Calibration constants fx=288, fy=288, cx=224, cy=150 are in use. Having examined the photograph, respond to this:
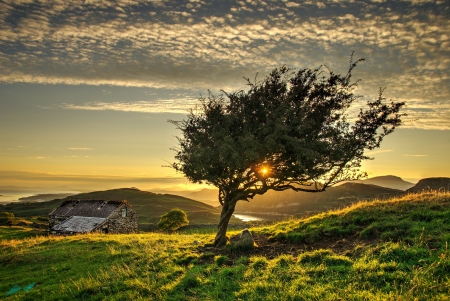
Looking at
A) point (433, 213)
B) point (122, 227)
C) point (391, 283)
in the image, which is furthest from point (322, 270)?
point (122, 227)

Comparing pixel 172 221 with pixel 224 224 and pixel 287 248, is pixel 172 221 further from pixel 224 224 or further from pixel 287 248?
pixel 287 248

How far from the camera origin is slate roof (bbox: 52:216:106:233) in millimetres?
59750

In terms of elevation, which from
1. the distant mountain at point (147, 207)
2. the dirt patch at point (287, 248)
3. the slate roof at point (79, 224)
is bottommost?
the distant mountain at point (147, 207)

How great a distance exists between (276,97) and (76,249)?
1914 cm

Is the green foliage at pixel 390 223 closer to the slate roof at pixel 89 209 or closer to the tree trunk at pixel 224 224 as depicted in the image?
the tree trunk at pixel 224 224

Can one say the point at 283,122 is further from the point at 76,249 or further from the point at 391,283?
the point at 76,249

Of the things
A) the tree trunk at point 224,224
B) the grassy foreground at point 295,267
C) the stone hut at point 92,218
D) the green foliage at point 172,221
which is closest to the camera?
the grassy foreground at point 295,267

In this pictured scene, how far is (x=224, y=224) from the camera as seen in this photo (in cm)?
2142

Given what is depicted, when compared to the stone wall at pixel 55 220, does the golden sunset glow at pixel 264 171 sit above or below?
above

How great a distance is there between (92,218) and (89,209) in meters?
4.00

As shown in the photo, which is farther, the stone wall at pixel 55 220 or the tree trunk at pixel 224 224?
the stone wall at pixel 55 220

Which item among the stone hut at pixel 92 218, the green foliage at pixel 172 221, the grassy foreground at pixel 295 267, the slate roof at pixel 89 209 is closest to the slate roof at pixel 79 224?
the stone hut at pixel 92 218

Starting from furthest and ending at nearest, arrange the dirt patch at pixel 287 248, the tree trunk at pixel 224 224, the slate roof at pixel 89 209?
the slate roof at pixel 89 209 < the tree trunk at pixel 224 224 < the dirt patch at pixel 287 248

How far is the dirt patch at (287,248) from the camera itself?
580 inches
